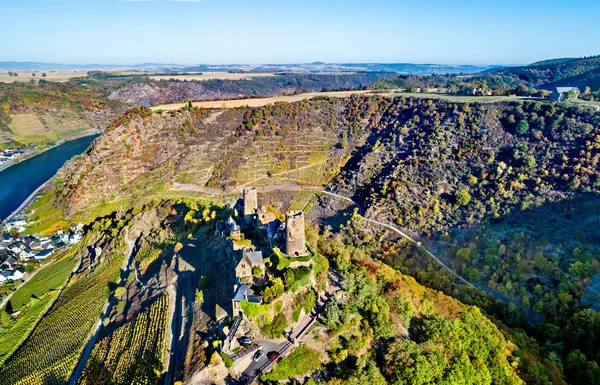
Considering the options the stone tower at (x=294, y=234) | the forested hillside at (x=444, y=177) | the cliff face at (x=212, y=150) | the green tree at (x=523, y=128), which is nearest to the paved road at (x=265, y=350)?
the stone tower at (x=294, y=234)

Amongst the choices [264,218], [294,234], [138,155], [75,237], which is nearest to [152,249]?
[264,218]

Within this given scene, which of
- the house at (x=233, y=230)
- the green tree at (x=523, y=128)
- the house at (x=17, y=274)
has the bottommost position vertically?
the house at (x=17, y=274)

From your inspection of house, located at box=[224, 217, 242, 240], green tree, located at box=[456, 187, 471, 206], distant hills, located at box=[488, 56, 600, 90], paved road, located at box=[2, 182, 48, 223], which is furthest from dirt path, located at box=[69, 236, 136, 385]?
distant hills, located at box=[488, 56, 600, 90]

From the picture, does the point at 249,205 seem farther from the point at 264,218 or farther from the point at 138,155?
the point at 138,155

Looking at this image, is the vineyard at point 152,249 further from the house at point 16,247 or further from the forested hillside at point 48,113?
the forested hillside at point 48,113

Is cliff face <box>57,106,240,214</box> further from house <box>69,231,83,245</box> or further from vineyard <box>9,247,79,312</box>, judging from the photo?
vineyard <box>9,247,79,312</box>

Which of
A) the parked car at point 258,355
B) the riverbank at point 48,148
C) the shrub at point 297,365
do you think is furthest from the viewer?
the riverbank at point 48,148

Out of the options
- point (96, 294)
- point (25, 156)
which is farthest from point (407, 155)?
point (25, 156)
